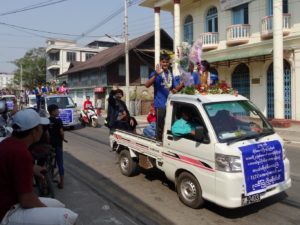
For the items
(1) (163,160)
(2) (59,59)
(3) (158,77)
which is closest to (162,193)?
(1) (163,160)

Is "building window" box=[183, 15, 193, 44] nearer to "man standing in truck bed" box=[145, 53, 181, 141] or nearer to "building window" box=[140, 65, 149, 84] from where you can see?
"building window" box=[140, 65, 149, 84]

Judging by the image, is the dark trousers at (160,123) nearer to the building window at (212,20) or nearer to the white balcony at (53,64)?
the building window at (212,20)

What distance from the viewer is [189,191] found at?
19.1 ft

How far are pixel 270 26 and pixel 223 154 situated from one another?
15705 millimetres

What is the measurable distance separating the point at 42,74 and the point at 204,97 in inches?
2975

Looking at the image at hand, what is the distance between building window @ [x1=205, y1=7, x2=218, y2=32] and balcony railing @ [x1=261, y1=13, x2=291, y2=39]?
4.62 m

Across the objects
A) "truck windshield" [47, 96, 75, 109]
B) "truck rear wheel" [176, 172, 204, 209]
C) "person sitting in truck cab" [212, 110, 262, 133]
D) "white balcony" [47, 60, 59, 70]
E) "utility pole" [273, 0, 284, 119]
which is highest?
"white balcony" [47, 60, 59, 70]

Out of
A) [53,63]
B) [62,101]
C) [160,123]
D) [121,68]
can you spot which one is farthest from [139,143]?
[53,63]

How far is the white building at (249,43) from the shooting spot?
18.3 meters

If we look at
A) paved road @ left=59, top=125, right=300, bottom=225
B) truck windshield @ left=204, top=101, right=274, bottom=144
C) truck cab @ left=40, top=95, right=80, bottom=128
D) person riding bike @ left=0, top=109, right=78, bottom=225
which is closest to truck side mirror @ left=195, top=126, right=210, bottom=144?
truck windshield @ left=204, top=101, right=274, bottom=144

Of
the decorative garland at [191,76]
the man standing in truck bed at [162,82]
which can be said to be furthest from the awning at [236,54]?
the man standing in truck bed at [162,82]

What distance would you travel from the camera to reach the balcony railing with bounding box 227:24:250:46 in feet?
68.3

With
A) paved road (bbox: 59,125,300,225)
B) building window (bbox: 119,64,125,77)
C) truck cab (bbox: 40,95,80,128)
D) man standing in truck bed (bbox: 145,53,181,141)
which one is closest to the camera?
paved road (bbox: 59,125,300,225)

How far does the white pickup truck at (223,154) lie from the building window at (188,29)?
20.6m
